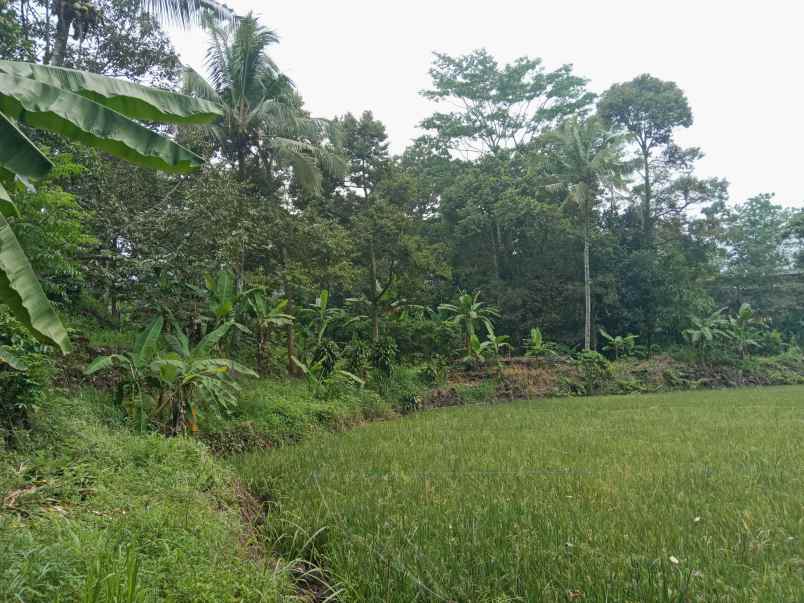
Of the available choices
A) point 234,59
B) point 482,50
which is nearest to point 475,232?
point 482,50

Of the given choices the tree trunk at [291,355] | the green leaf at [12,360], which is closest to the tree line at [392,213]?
the tree trunk at [291,355]

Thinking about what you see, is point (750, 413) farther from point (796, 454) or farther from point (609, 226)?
point (609, 226)

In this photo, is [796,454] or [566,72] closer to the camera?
[796,454]

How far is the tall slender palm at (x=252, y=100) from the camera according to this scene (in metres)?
11.1

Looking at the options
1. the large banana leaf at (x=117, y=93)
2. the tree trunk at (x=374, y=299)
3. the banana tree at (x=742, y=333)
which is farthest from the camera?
the banana tree at (x=742, y=333)

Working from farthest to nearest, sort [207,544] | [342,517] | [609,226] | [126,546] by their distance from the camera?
[609,226] < [342,517] < [207,544] < [126,546]

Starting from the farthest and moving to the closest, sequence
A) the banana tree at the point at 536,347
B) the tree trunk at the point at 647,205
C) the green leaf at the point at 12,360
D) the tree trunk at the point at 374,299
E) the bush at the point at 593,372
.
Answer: the tree trunk at the point at 647,205
the banana tree at the point at 536,347
the bush at the point at 593,372
the tree trunk at the point at 374,299
the green leaf at the point at 12,360

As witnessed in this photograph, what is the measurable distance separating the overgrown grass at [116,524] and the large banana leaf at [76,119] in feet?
6.36

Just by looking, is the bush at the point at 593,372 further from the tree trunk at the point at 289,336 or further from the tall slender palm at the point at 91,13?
the tall slender palm at the point at 91,13

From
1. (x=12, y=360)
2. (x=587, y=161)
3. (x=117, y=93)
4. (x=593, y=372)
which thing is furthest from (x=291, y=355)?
(x=587, y=161)

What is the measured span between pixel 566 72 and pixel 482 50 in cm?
383

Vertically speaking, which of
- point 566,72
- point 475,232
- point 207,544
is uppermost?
point 566,72

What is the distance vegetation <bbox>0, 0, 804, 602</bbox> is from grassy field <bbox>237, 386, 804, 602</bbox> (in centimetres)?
3

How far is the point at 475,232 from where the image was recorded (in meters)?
19.4
